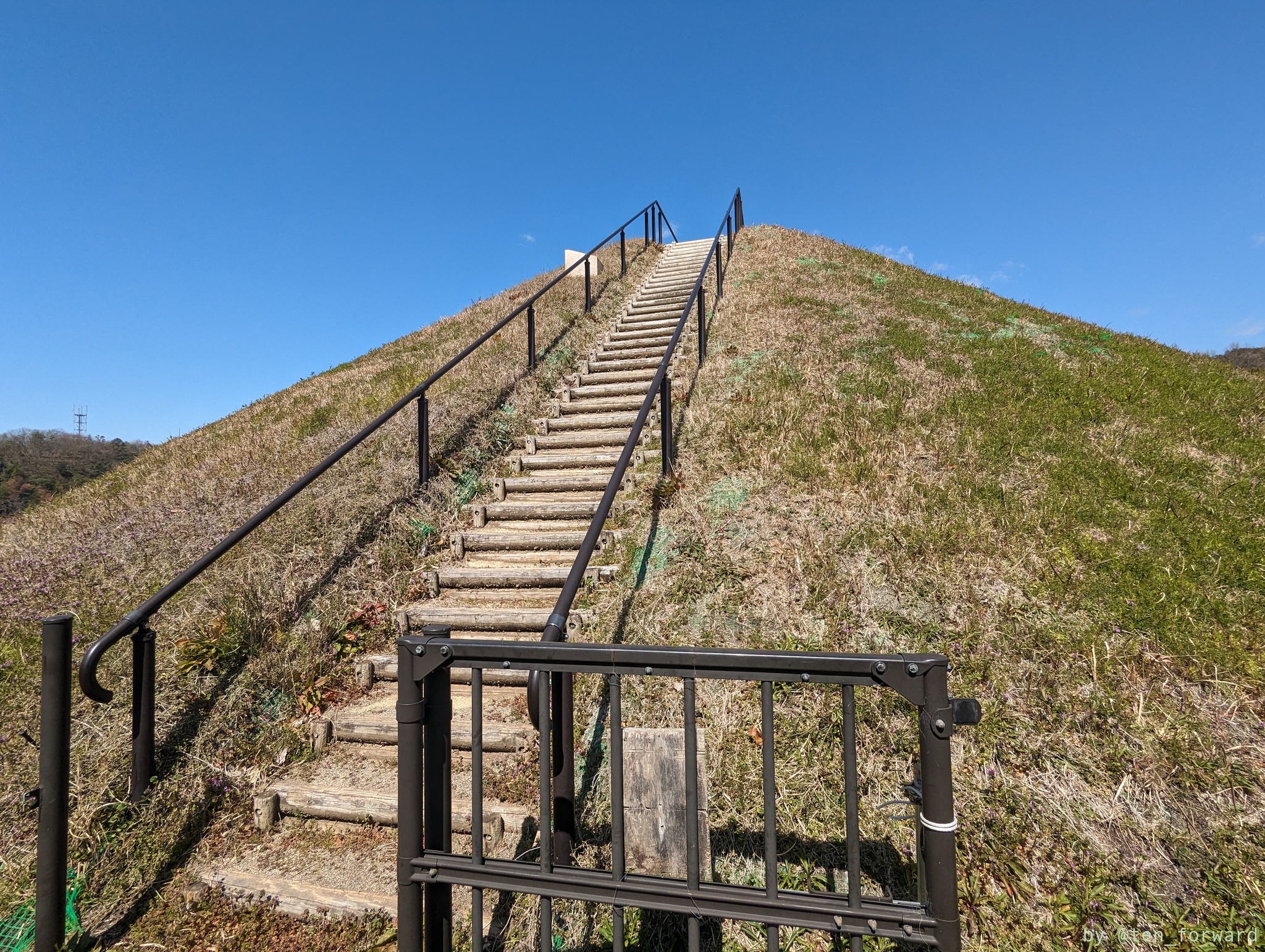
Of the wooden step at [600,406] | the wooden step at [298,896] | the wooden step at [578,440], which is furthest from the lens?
the wooden step at [600,406]

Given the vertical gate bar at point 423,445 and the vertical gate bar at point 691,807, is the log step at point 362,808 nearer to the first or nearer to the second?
the vertical gate bar at point 691,807

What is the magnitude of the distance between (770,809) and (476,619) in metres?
2.70

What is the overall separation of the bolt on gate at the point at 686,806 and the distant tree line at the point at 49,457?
1861 centimetres

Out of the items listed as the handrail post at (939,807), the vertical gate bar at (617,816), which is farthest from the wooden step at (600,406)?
the handrail post at (939,807)

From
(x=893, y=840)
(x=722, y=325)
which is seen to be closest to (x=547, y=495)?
(x=893, y=840)

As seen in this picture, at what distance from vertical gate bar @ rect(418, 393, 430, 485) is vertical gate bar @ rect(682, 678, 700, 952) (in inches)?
169

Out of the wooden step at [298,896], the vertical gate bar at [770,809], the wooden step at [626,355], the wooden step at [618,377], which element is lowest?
the wooden step at [298,896]

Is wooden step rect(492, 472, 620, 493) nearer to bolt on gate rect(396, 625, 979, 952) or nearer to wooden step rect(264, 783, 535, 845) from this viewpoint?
wooden step rect(264, 783, 535, 845)

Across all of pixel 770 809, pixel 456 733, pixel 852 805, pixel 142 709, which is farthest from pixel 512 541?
pixel 852 805

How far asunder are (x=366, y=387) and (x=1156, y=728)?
362 inches

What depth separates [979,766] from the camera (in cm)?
259

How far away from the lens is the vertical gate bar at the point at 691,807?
Result: 157 centimetres

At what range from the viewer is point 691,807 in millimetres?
1630

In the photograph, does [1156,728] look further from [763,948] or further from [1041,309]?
[1041,309]
